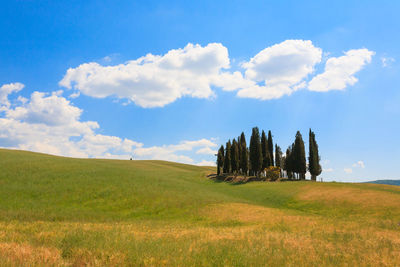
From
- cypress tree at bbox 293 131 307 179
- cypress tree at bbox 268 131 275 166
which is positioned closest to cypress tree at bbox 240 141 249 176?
cypress tree at bbox 268 131 275 166

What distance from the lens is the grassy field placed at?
9.32 m

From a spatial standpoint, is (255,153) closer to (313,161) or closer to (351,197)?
(313,161)

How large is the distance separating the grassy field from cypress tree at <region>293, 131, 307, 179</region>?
52.5ft

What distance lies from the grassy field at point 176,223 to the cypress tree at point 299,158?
16.0 m

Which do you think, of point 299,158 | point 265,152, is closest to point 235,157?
point 265,152

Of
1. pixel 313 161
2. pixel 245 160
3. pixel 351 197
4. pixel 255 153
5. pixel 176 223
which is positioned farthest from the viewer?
pixel 245 160

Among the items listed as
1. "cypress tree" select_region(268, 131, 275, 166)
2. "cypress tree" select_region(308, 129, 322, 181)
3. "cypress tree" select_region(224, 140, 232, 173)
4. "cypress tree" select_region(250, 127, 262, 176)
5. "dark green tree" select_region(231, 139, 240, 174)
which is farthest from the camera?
"cypress tree" select_region(224, 140, 232, 173)

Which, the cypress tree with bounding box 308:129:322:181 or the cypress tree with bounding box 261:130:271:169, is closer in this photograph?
the cypress tree with bounding box 308:129:322:181

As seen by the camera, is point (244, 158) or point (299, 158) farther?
point (244, 158)

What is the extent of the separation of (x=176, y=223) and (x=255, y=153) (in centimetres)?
5279

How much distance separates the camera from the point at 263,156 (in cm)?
7581

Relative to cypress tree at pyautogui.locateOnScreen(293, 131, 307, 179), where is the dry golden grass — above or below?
below

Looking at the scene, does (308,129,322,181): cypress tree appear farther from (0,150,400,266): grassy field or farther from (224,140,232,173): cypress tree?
(224,140,232,173): cypress tree

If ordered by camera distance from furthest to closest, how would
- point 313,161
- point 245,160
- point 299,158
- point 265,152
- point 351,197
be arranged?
point 265,152 < point 245,160 < point 299,158 < point 313,161 < point 351,197
